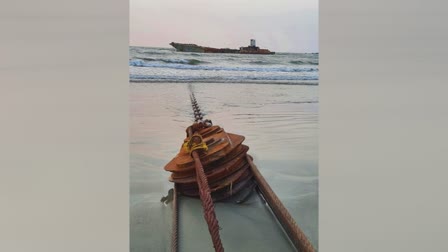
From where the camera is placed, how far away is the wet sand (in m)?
1.86

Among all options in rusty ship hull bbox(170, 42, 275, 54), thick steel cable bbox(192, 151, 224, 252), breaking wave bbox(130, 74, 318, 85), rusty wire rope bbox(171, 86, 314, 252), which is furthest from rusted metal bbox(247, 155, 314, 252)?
rusty ship hull bbox(170, 42, 275, 54)

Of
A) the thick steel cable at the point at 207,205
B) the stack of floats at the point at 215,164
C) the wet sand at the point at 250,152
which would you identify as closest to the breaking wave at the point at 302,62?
the wet sand at the point at 250,152

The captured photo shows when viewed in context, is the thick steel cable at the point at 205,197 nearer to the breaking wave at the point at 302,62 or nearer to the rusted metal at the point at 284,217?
the rusted metal at the point at 284,217

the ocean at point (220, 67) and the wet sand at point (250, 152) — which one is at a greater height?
the ocean at point (220, 67)

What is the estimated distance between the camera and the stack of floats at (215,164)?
6.20 ft

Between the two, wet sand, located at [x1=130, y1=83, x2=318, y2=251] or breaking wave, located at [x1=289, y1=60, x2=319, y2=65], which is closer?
wet sand, located at [x1=130, y1=83, x2=318, y2=251]

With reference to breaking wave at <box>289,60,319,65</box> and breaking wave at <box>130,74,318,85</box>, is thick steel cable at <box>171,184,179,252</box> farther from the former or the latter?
breaking wave at <box>289,60,319,65</box>

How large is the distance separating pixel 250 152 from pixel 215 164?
0.50 ft

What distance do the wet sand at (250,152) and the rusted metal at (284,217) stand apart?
0.02 metres

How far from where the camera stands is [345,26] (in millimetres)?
2039

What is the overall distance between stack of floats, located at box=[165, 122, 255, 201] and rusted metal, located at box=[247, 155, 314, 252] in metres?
0.04

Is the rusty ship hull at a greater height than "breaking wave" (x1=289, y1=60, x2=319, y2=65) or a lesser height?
greater

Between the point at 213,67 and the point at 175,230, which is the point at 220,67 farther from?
the point at 175,230

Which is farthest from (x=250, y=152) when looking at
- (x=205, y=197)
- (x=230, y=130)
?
(x=205, y=197)
